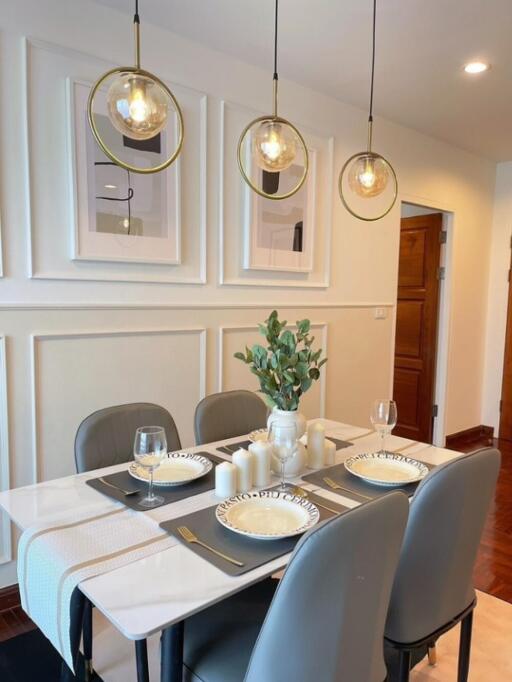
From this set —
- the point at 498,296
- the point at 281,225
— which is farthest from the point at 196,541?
the point at 498,296

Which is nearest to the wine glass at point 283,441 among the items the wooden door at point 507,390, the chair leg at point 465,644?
the chair leg at point 465,644

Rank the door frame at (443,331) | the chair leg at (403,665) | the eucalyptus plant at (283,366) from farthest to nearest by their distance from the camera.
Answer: the door frame at (443,331) → the eucalyptus plant at (283,366) → the chair leg at (403,665)

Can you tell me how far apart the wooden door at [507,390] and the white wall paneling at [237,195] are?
2.51 m

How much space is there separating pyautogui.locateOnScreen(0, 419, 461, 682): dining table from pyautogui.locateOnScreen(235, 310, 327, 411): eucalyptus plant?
280 mm

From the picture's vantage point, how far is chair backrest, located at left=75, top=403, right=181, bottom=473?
69.7 inches

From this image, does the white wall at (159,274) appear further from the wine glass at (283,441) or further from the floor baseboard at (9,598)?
the wine glass at (283,441)

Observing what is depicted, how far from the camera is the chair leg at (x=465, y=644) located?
155cm

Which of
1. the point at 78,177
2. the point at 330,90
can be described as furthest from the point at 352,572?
the point at 330,90

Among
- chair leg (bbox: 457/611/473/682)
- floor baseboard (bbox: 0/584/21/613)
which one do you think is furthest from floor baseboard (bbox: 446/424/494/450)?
floor baseboard (bbox: 0/584/21/613)

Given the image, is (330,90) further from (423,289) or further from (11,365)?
(11,365)

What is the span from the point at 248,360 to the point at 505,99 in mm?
2796

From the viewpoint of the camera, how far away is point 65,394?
2.27 meters

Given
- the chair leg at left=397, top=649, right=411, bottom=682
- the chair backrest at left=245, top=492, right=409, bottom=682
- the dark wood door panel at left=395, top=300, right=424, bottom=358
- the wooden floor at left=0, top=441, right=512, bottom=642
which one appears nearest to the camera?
the chair backrest at left=245, top=492, right=409, bottom=682

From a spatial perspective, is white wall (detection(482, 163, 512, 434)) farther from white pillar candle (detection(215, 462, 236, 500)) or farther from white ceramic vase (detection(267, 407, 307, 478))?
white pillar candle (detection(215, 462, 236, 500))
